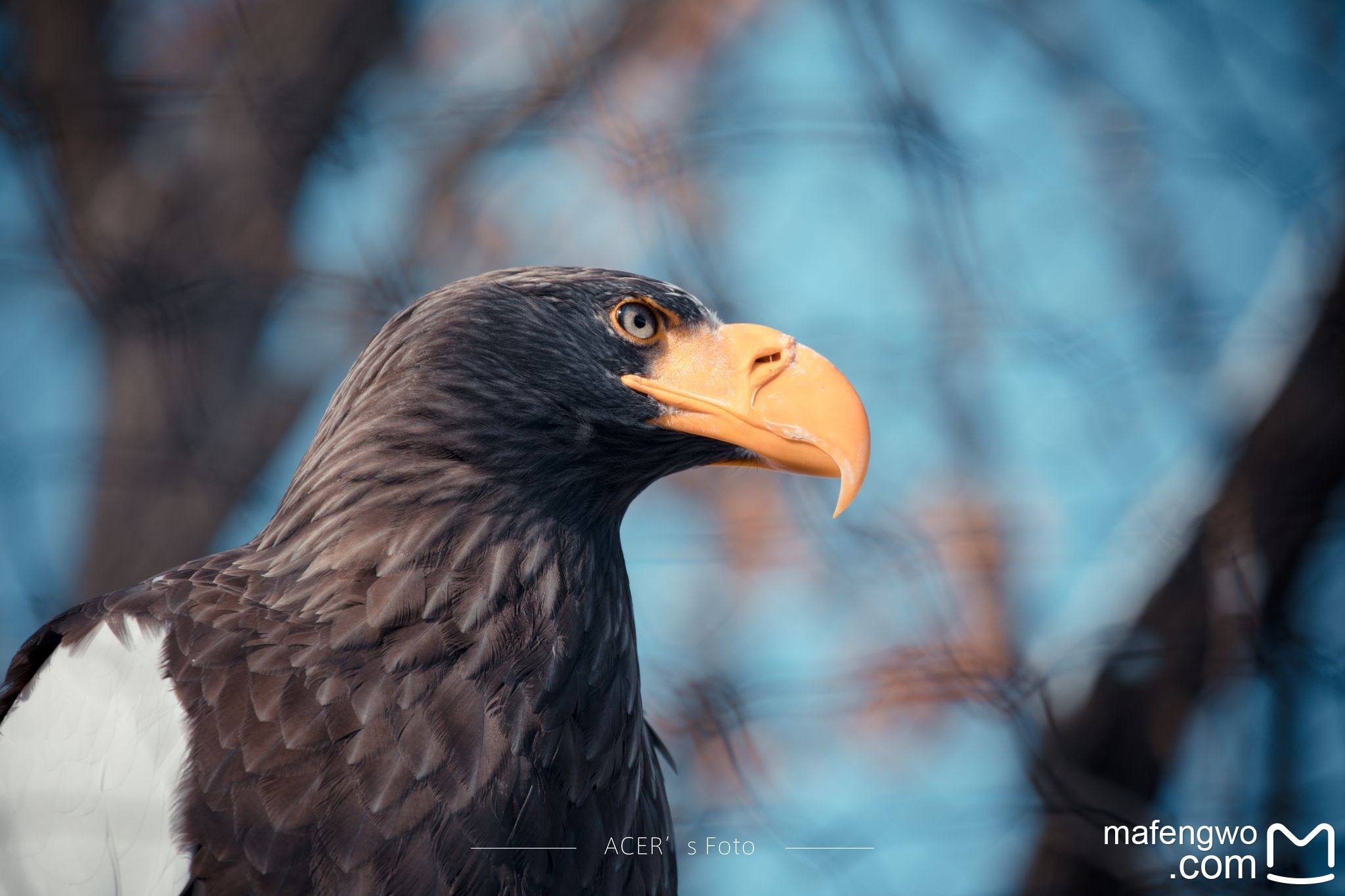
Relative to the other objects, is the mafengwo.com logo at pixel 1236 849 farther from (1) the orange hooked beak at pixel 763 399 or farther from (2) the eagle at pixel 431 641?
(1) the orange hooked beak at pixel 763 399

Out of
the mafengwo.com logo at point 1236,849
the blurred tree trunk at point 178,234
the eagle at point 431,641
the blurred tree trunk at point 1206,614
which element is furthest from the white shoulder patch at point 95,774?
the mafengwo.com logo at point 1236,849

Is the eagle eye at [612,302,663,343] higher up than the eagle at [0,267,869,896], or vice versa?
the eagle eye at [612,302,663,343]

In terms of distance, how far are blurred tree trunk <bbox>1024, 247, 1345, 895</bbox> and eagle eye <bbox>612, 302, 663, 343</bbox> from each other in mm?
1126

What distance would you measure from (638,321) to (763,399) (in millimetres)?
216

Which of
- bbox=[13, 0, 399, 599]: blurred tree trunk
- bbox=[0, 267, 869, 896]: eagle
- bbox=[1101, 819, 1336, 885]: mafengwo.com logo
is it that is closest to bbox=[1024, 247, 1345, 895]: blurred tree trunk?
bbox=[1101, 819, 1336, 885]: mafengwo.com logo

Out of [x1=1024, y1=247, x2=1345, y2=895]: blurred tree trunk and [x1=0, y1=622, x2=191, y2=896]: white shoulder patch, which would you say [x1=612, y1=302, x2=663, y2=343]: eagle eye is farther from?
[x1=1024, y1=247, x2=1345, y2=895]: blurred tree trunk

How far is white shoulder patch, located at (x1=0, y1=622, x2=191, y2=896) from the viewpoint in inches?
43.9

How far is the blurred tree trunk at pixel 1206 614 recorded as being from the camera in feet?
6.20

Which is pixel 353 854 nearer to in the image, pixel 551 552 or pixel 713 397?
pixel 551 552

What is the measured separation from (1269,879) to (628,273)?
160 centimetres

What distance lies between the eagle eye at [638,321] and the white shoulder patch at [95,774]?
0.68 m

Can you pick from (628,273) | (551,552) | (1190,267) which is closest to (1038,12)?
(1190,267)

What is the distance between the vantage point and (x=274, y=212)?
276 centimetres

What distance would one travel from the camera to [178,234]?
2666 millimetres
